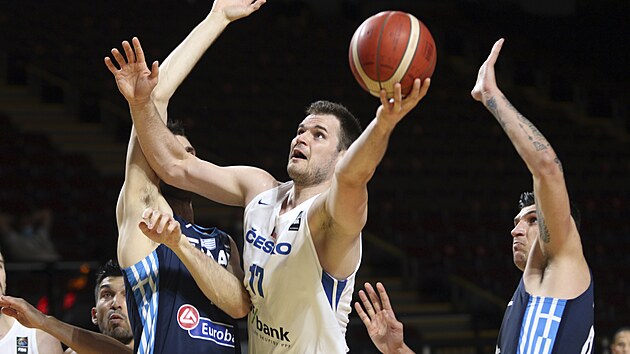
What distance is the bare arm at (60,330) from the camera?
413 centimetres

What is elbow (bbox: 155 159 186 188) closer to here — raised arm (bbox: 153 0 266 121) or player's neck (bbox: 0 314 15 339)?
raised arm (bbox: 153 0 266 121)

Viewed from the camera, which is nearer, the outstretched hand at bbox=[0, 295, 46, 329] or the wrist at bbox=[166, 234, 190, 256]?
the wrist at bbox=[166, 234, 190, 256]

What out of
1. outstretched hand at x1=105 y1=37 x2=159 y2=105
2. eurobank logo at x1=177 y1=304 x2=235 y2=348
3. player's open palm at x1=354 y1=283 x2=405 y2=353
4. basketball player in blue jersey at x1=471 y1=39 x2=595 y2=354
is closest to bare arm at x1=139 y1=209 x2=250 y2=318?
eurobank logo at x1=177 y1=304 x2=235 y2=348

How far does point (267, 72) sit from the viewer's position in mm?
15883

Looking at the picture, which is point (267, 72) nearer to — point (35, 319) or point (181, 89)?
point (181, 89)

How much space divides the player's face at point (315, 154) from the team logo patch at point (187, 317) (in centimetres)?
71

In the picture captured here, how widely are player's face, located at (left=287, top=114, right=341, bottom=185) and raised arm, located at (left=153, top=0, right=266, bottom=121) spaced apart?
65 cm

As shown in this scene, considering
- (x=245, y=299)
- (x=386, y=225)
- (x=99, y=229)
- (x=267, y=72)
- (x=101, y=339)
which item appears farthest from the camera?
(x=267, y=72)

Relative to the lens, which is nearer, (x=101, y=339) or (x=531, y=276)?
(x=531, y=276)

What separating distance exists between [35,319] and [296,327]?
→ 1.19m

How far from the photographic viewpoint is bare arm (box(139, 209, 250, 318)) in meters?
3.52

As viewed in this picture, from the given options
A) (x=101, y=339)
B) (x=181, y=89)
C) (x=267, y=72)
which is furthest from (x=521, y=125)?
(x=267, y=72)

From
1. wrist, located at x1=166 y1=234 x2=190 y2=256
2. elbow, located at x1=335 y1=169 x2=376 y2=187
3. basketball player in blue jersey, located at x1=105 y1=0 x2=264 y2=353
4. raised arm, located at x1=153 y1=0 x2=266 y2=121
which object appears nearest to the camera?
elbow, located at x1=335 y1=169 x2=376 y2=187

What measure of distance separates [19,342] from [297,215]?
1.71 m
